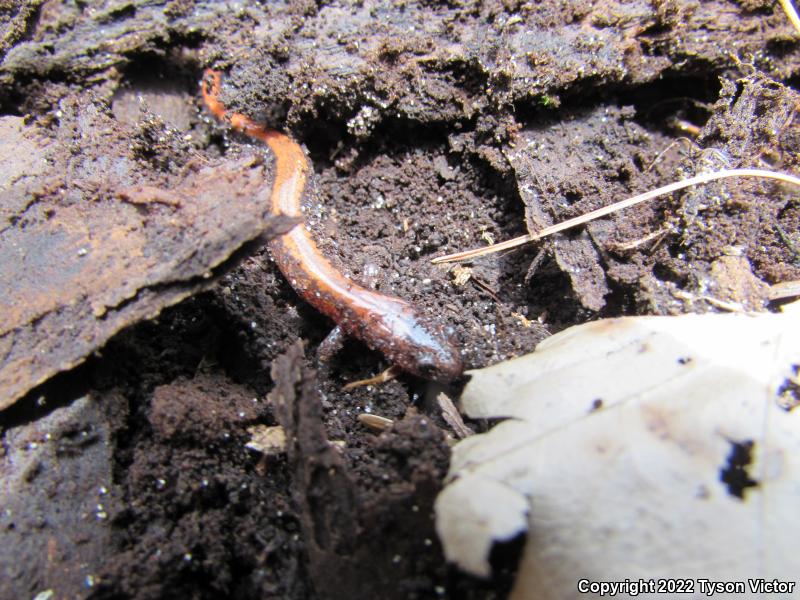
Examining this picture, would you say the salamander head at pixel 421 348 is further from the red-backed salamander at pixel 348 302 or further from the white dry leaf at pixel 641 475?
the white dry leaf at pixel 641 475

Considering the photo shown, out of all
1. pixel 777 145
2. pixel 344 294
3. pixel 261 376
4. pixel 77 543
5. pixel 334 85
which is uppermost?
pixel 777 145

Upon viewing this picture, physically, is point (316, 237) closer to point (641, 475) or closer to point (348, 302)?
point (348, 302)

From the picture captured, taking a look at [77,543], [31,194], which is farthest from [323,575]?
[31,194]

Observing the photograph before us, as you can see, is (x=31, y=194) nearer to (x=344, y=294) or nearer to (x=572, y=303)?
(x=344, y=294)

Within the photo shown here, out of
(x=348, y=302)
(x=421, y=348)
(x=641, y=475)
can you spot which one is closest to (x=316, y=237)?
(x=348, y=302)

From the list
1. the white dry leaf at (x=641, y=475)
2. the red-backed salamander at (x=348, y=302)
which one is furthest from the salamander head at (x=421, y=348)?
the white dry leaf at (x=641, y=475)

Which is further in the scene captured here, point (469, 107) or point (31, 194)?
point (469, 107)

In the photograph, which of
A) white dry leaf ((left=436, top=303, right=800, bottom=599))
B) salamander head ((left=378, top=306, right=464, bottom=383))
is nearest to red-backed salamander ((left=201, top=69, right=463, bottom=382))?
salamander head ((left=378, top=306, right=464, bottom=383))
